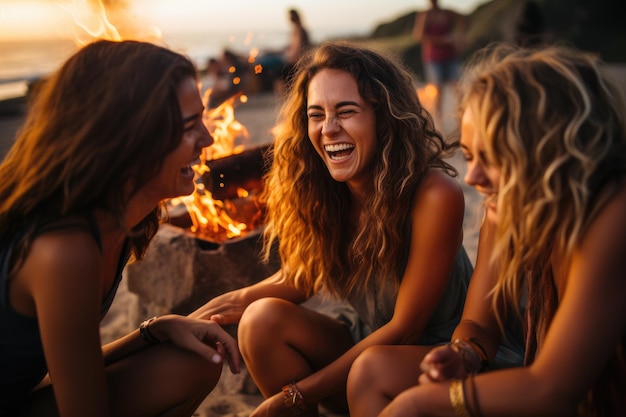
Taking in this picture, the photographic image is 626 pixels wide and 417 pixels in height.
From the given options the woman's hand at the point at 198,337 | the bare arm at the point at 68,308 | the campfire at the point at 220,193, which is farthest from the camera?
the campfire at the point at 220,193

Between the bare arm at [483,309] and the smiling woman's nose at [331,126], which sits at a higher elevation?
the smiling woman's nose at [331,126]

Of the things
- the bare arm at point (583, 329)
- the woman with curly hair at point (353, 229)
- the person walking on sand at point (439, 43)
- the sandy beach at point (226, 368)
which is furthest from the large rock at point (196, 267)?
the person walking on sand at point (439, 43)

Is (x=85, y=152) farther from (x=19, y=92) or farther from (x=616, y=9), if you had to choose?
(x=616, y=9)

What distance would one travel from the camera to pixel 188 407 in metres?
2.24

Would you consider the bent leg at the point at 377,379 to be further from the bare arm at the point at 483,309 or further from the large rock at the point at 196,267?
the large rock at the point at 196,267

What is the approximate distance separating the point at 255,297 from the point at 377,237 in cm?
70

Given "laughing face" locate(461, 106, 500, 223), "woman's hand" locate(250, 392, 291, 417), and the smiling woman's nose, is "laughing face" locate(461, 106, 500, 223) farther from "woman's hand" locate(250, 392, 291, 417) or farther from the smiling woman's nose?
"woman's hand" locate(250, 392, 291, 417)

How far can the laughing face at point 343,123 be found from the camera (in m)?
2.46

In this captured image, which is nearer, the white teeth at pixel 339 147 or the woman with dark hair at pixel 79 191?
the woman with dark hair at pixel 79 191

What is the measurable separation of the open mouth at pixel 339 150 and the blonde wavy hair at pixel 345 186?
12 centimetres

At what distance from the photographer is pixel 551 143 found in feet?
5.35

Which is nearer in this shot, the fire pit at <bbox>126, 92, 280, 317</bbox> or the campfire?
the fire pit at <bbox>126, 92, 280, 317</bbox>

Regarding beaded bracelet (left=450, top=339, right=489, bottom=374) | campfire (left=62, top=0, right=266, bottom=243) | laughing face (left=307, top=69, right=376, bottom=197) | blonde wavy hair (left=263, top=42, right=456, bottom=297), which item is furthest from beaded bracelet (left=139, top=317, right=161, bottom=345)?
campfire (left=62, top=0, right=266, bottom=243)

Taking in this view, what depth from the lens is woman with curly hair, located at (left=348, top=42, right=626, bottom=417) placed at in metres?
1.58
